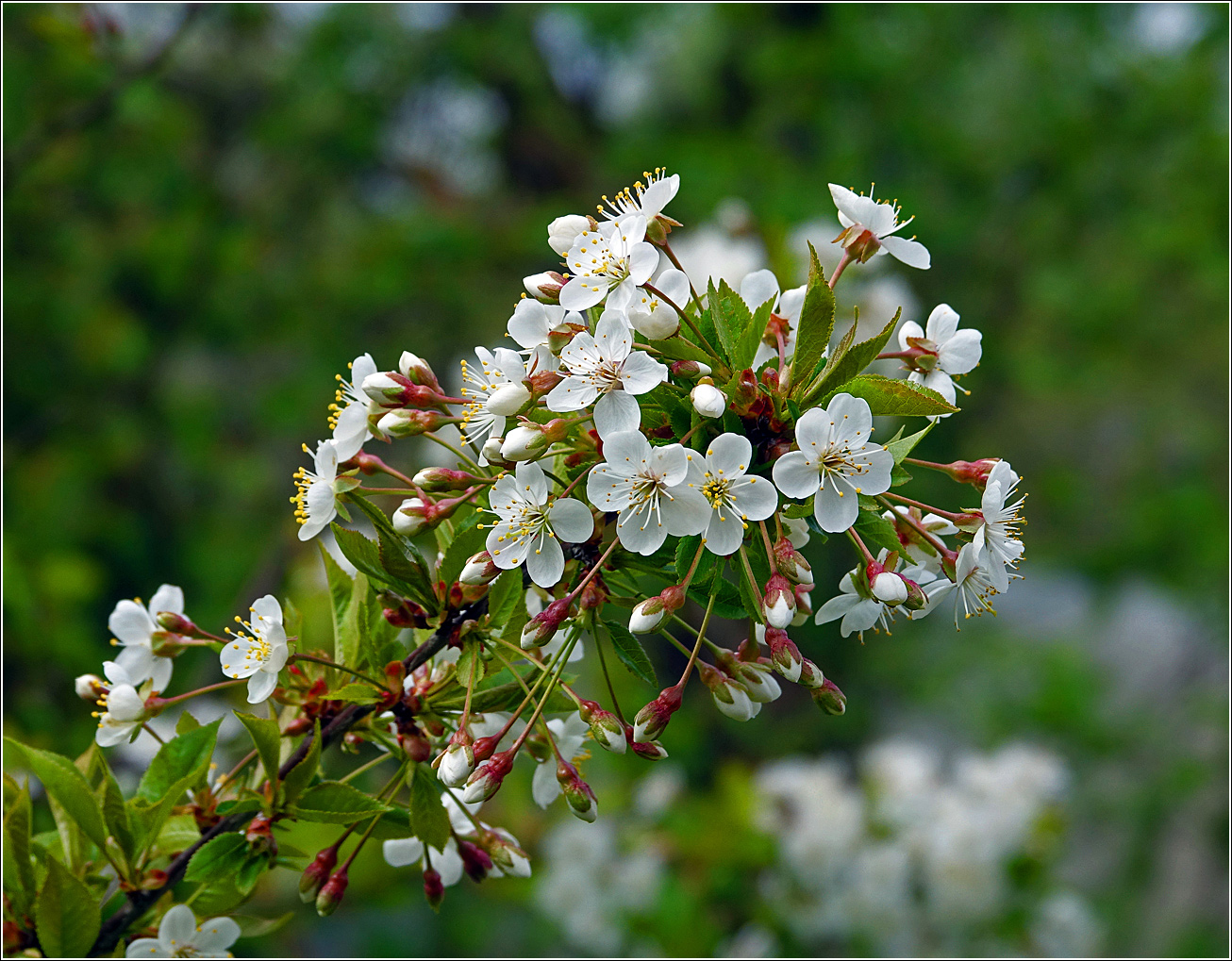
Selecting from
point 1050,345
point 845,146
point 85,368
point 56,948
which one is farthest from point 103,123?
point 1050,345

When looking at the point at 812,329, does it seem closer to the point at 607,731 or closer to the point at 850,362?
the point at 850,362

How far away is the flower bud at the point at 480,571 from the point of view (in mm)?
835

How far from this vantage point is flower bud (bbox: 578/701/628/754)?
0.83 metres

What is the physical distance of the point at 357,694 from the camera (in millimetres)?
924

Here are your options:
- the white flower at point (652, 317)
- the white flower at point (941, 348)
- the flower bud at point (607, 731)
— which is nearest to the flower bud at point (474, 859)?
the flower bud at point (607, 731)

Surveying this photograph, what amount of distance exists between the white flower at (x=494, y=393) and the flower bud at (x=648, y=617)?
0.66 feet

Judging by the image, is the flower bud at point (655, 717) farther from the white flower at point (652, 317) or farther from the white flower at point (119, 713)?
the white flower at point (119, 713)

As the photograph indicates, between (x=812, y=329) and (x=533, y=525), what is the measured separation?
31cm

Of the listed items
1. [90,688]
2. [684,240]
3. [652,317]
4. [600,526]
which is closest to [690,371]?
[652,317]

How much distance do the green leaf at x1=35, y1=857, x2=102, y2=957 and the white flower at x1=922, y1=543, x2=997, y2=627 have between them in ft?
2.89

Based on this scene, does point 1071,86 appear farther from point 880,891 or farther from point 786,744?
point 880,891

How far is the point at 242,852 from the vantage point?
3.14 feet

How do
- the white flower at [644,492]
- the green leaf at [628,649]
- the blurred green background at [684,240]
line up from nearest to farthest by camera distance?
the white flower at [644,492]
the green leaf at [628,649]
the blurred green background at [684,240]

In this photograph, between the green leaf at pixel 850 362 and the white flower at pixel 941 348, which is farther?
the white flower at pixel 941 348
